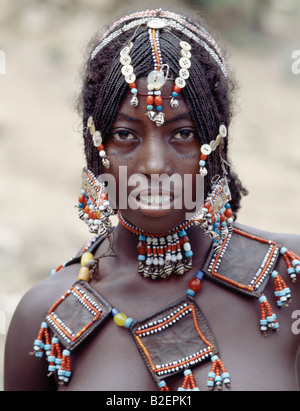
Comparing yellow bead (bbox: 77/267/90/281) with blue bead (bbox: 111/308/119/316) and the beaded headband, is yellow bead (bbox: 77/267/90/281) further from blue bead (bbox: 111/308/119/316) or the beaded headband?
the beaded headband

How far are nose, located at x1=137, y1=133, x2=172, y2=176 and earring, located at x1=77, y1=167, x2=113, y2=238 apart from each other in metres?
0.23

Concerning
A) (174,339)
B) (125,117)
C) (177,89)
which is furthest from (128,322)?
(177,89)

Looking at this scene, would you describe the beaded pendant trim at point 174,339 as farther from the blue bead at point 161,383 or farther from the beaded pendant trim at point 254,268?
the beaded pendant trim at point 254,268

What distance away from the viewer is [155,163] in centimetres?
258

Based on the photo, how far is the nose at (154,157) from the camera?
2586mm

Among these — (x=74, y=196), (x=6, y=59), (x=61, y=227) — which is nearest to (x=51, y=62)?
(x=6, y=59)

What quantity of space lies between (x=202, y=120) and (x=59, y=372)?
1.08 metres

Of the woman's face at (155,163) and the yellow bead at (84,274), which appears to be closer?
the woman's face at (155,163)

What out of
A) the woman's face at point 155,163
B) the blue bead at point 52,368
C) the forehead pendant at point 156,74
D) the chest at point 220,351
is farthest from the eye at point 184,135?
the blue bead at point 52,368

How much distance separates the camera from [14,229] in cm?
766

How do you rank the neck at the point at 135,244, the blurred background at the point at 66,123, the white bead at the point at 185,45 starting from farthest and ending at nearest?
the blurred background at the point at 66,123
the neck at the point at 135,244
the white bead at the point at 185,45

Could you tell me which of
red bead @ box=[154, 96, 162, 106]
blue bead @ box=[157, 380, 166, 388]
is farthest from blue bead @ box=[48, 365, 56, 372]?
red bead @ box=[154, 96, 162, 106]

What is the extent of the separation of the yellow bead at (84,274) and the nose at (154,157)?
56 cm
